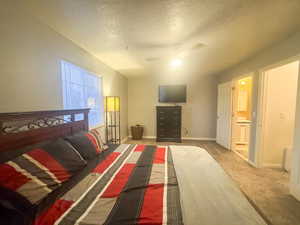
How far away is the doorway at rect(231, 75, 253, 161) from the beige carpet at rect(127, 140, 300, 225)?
0.66 metres

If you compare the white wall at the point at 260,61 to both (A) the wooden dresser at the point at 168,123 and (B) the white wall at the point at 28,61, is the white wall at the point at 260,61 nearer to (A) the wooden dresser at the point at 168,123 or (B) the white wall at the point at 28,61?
(A) the wooden dresser at the point at 168,123

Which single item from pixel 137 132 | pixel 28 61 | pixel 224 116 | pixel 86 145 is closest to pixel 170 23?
pixel 28 61

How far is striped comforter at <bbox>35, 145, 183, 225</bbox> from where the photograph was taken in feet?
2.70

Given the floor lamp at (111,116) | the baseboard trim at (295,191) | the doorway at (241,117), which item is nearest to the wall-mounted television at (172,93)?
the doorway at (241,117)

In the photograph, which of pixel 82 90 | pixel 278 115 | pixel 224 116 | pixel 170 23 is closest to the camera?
pixel 170 23

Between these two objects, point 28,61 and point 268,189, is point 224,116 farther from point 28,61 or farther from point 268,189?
point 28,61

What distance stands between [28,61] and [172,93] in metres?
4.13

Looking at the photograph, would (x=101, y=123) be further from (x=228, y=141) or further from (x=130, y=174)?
(x=228, y=141)

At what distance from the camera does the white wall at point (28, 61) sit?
1359 mm

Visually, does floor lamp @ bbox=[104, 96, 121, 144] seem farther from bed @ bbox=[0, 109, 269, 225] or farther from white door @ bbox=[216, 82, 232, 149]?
white door @ bbox=[216, 82, 232, 149]

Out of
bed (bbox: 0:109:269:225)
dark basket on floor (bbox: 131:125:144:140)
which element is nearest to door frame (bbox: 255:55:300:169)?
bed (bbox: 0:109:269:225)

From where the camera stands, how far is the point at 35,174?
1063 mm

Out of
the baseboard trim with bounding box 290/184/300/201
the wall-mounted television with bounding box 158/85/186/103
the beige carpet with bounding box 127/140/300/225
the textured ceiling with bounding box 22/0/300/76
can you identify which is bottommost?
the beige carpet with bounding box 127/140/300/225

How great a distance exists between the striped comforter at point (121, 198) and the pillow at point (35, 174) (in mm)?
154
